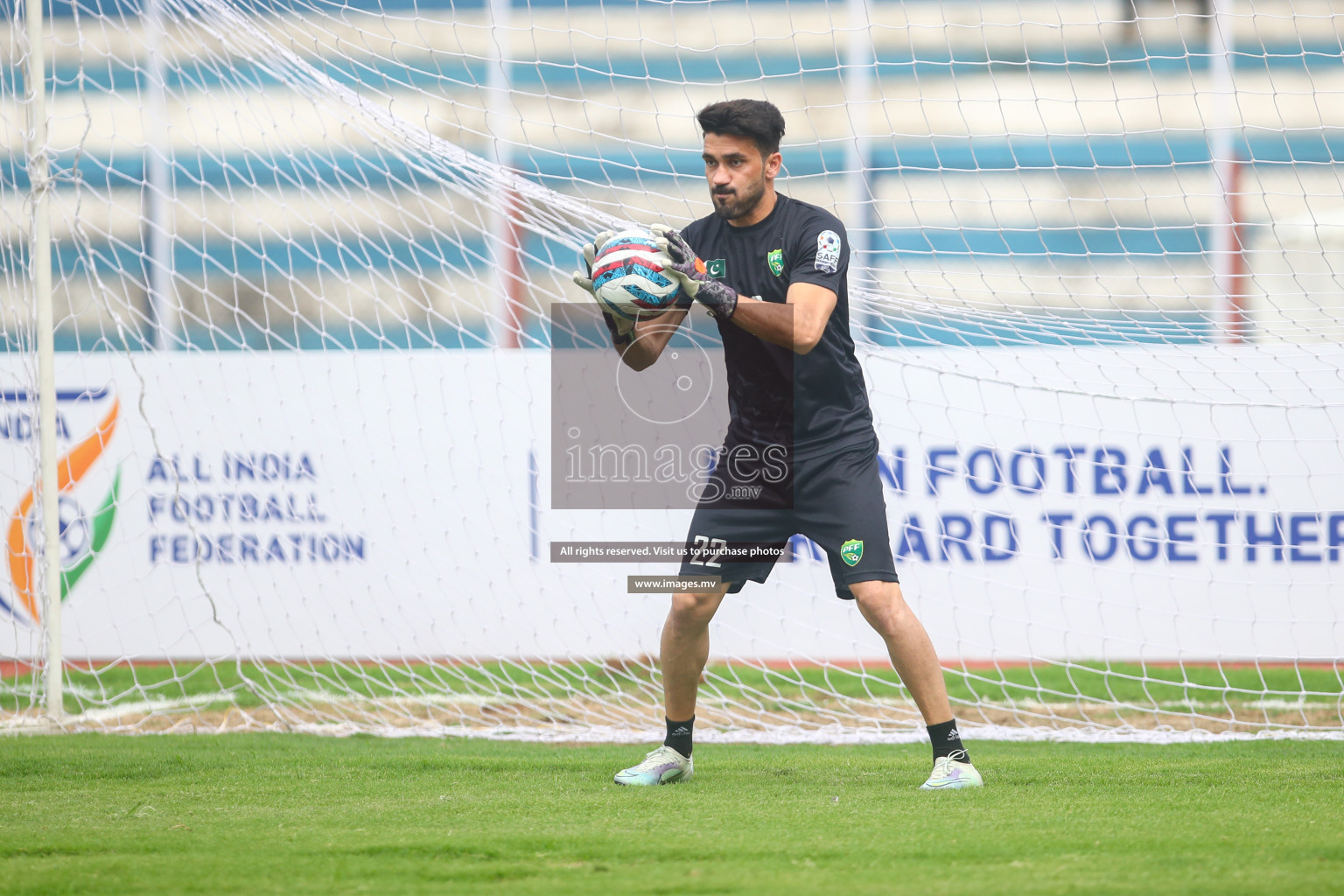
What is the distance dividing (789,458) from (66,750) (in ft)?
9.43

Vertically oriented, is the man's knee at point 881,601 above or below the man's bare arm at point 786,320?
below

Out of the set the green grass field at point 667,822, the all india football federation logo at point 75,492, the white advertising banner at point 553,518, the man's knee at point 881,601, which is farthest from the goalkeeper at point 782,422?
the all india football federation logo at point 75,492

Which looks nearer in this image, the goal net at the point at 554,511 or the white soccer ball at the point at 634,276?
the white soccer ball at the point at 634,276

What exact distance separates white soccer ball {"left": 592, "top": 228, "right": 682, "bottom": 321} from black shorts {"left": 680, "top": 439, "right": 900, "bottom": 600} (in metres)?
0.65

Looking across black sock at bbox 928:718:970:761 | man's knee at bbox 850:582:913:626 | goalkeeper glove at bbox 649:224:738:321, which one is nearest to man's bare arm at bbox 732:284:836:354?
goalkeeper glove at bbox 649:224:738:321

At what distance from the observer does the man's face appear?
3631mm

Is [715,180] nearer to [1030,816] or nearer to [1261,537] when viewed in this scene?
[1030,816]

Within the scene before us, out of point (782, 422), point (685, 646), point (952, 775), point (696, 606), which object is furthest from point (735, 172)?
Answer: point (952, 775)

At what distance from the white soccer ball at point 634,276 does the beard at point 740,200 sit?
28 centimetres

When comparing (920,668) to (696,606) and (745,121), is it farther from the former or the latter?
(745,121)

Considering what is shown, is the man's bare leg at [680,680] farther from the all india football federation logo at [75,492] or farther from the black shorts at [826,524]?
the all india football federation logo at [75,492]

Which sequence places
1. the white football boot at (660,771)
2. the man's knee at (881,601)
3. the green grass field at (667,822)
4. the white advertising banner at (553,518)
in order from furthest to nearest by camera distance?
the white advertising banner at (553,518), the white football boot at (660,771), the man's knee at (881,601), the green grass field at (667,822)

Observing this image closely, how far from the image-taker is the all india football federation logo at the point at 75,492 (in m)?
6.26

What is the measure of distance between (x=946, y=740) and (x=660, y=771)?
34.1 inches
